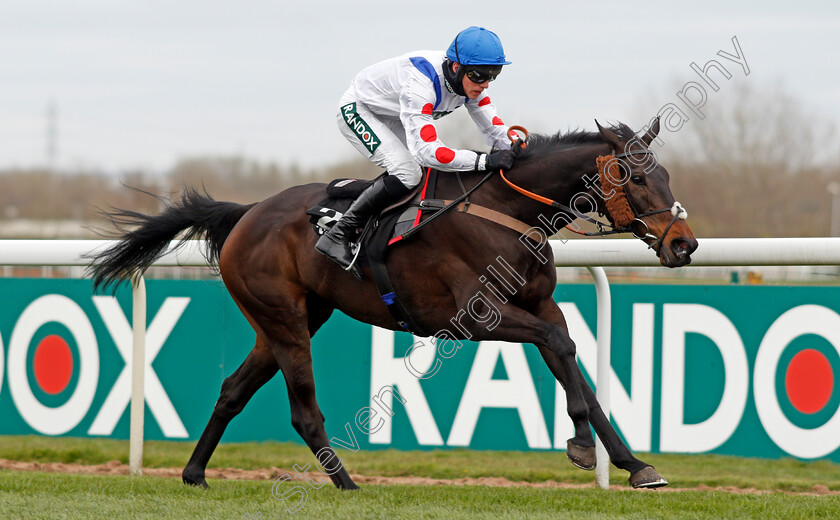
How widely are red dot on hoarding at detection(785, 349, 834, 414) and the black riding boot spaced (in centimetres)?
227

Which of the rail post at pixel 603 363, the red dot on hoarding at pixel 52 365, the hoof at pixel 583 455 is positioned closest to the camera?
the hoof at pixel 583 455

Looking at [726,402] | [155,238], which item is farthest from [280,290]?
[726,402]

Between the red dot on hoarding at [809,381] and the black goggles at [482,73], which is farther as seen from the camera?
the red dot on hoarding at [809,381]

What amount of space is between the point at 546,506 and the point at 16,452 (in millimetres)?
3288

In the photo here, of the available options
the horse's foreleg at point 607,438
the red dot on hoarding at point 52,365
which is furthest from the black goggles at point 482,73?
the red dot on hoarding at point 52,365

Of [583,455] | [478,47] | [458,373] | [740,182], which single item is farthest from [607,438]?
[740,182]

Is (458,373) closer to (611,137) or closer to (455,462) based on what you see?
(455,462)

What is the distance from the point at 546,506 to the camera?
350 cm

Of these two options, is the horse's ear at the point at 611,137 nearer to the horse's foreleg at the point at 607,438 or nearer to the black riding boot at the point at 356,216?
the horse's foreleg at the point at 607,438

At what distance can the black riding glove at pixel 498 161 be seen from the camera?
3.62m

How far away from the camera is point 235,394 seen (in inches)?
169

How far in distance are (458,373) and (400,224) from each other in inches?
59.7

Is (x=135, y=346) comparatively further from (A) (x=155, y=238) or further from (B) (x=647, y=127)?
(B) (x=647, y=127)

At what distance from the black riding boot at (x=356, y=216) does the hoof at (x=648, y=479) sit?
1.45 meters
